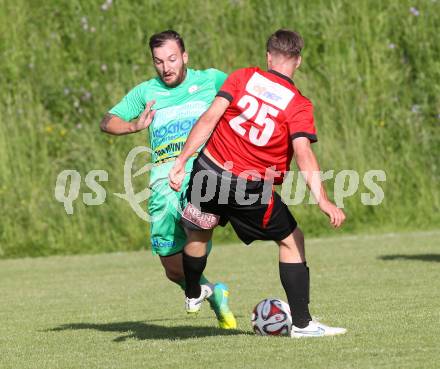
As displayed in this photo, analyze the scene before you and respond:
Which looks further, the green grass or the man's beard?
the man's beard

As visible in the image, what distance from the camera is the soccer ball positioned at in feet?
23.6

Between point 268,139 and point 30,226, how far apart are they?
423 inches

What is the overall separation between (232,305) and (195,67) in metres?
10.1

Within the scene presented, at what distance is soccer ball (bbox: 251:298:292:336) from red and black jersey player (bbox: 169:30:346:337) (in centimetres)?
21

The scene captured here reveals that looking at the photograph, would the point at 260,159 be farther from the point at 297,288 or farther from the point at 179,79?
the point at 179,79

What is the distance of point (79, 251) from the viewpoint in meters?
16.7

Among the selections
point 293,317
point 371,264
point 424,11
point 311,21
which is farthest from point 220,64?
point 293,317

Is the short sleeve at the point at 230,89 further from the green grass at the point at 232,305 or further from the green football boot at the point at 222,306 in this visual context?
the green football boot at the point at 222,306

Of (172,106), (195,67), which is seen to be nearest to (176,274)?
(172,106)

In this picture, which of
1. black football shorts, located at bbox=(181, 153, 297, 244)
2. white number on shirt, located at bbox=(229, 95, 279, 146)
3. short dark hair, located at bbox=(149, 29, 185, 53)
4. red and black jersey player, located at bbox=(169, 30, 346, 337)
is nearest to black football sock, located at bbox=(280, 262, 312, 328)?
red and black jersey player, located at bbox=(169, 30, 346, 337)

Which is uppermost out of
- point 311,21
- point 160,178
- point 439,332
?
point 311,21

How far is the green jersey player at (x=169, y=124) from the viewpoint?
793 cm

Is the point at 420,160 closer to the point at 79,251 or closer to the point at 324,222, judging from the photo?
the point at 324,222

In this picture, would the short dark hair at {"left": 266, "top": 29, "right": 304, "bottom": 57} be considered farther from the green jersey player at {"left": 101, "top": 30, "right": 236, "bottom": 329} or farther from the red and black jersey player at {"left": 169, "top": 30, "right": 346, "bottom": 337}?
the green jersey player at {"left": 101, "top": 30, "right": 236, "bottom": 329}
